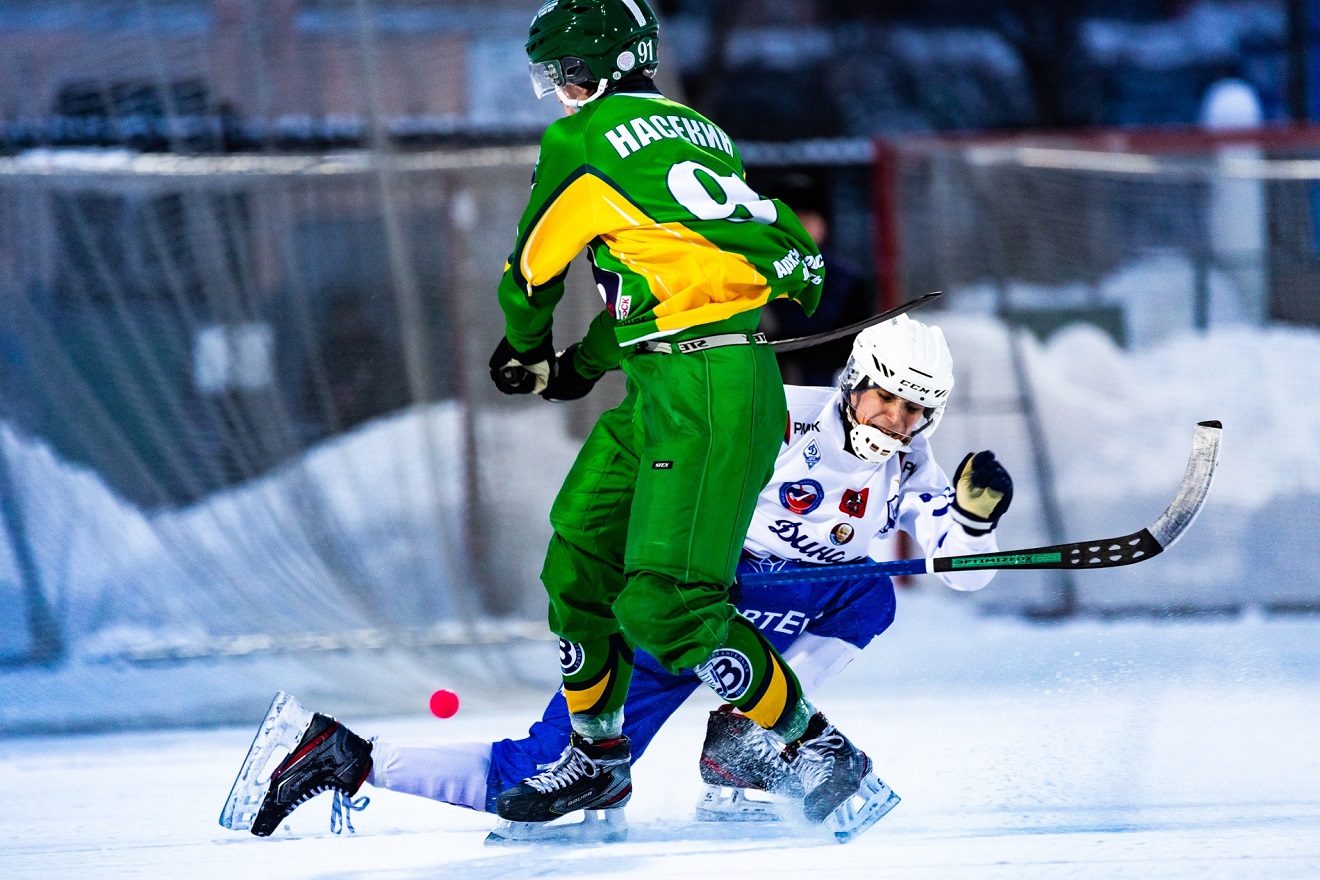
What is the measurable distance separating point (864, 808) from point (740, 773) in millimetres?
294

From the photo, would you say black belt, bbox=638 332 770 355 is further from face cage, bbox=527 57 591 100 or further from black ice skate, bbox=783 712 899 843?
black ice skate, bbox=783 712 899 843

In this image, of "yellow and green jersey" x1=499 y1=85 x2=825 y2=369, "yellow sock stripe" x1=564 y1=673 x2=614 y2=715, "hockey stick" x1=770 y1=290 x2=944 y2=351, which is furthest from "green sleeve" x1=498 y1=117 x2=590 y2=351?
"yellow sock stripe" x1=564 y1=673 x2=614 y2=715

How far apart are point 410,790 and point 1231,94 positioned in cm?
560

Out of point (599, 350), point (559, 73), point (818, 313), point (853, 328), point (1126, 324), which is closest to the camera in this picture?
point (559, 73)

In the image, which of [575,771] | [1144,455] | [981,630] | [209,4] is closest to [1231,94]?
[1144,455]

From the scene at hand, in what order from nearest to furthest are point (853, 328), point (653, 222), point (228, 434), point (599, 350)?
point (653, 222)
point (599, 350)
point (853, 328)
point (228, 434)

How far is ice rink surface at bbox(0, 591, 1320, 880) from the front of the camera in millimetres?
2406

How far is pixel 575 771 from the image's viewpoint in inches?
103

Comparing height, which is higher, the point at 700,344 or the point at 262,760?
the point at 700,344

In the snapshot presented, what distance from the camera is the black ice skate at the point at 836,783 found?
102 inches

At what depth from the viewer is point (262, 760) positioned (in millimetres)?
2621

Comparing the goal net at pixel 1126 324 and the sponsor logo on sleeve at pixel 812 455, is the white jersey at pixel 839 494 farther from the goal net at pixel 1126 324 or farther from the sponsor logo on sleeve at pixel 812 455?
the goal net at pixel 1126 324

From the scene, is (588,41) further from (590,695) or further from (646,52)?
(590,695)

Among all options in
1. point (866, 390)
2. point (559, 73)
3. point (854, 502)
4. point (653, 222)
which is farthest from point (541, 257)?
point (854, 502)
